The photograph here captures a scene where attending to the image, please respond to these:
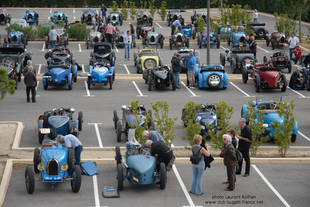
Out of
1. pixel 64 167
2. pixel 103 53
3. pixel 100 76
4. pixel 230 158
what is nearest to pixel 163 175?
pixel 230 158

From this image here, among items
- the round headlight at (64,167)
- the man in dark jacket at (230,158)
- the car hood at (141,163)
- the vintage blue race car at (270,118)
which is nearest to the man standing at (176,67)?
the vintage blue race car at (270,118)

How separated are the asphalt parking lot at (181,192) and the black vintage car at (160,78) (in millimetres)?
12666

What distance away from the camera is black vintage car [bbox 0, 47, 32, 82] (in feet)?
112

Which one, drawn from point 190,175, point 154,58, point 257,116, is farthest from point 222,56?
point 190,175

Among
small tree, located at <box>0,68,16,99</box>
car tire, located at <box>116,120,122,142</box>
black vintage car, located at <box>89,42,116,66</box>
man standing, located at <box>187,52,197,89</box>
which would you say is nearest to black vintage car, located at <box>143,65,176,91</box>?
man standing, located at <box>187,52,197,89</box>

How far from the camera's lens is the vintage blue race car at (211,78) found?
1283 inches

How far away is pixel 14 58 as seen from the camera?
3472 cm

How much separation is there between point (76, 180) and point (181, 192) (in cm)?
255

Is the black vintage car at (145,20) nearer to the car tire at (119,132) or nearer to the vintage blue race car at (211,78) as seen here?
the vintage blue race car at (211,78)

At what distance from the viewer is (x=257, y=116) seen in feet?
74.5

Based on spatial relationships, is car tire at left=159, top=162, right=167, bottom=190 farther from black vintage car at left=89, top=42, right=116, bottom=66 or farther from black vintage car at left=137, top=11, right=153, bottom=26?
black vintage car at left=137, top=11, right=153, bottom=26

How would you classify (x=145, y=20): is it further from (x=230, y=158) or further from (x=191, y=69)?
(x=230, y=158)

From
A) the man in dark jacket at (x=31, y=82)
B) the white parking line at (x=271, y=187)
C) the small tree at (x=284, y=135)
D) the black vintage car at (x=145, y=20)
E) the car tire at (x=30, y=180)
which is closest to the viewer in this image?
the white parking line at (x=271, y=187)

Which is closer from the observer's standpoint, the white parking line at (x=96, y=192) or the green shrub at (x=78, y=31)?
the white parking line at (x=96, y=192)
